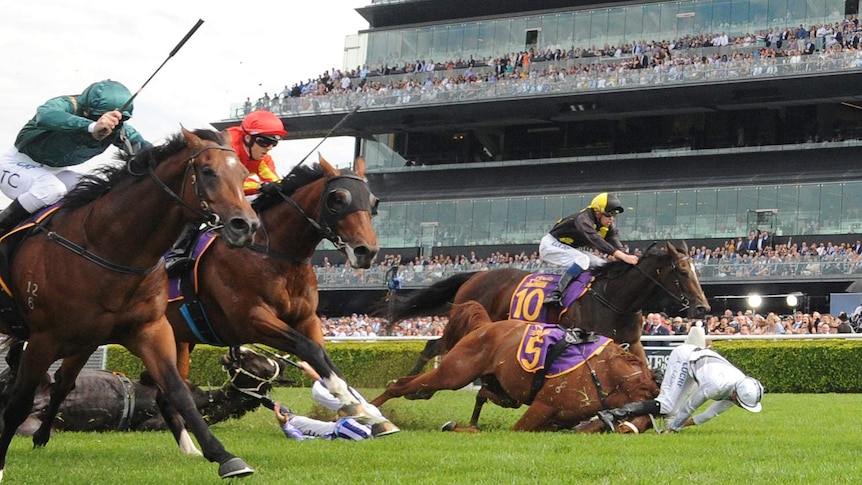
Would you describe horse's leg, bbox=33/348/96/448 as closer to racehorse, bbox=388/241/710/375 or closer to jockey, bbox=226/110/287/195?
jockey, bbox=226/110/287/195

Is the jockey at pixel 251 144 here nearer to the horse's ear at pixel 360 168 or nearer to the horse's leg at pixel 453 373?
the horse's ear at pixel 360 168

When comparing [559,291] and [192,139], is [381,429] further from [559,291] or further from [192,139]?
[559,291]

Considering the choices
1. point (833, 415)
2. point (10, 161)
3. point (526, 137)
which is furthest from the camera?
point (526, 137)

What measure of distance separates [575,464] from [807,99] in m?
31.9

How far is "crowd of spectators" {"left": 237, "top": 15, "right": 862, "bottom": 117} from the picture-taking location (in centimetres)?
3416

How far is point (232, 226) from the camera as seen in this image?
504cm

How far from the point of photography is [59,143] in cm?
630

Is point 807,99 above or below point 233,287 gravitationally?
above

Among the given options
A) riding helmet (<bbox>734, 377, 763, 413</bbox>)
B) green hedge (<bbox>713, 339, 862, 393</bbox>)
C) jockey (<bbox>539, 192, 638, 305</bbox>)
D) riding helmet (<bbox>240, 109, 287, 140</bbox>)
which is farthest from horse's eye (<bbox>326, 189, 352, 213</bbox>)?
green hedge (<bbox>713, 339, 862, 393</bbox>)

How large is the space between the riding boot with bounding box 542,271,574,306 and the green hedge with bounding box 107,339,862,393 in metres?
4.61

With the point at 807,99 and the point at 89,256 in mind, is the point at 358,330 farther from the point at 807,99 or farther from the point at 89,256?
the point at 89,256

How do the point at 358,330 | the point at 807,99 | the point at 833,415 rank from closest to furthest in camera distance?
the point at 833,415, the point at 358,330, the point at 807,99

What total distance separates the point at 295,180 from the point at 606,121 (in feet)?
108

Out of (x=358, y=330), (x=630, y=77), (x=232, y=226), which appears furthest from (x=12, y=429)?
(x=630, y=77)
